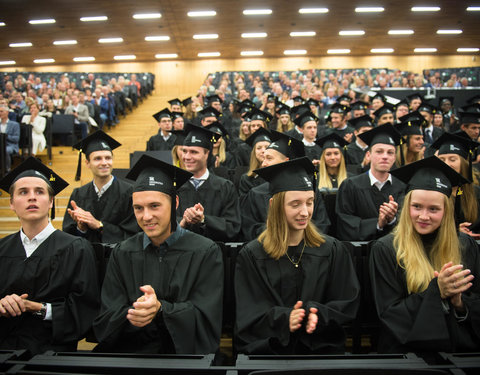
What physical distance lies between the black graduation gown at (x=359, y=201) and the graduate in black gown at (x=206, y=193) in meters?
1.15

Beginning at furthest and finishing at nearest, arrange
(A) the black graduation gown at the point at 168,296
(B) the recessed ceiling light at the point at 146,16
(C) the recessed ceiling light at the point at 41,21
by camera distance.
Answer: (C) the recessed ceiling light at the point at 41,21 < (B) the recessed ceiling light at the point at 146,16 < (A) the black graduation gown at the point at 168,296

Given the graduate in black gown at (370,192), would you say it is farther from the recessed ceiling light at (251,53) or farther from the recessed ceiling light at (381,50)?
the recessed ceiling light at (381,50)

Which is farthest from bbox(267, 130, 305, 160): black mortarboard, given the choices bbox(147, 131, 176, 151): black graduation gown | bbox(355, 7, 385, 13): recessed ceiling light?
bbox(355, 7, 385, 13): recessed ceiling light

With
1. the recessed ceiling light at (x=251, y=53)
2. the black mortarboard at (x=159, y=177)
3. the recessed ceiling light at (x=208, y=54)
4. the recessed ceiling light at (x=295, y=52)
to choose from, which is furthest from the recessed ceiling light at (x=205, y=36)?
the black mortarboard at (x=159, y=177)

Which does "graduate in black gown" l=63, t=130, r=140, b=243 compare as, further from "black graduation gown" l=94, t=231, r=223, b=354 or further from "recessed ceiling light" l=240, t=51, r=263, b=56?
"recessed ceiling light" l=240, t=51, r=263, b=56

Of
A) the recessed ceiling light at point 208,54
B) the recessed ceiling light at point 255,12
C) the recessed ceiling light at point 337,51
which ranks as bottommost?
the recessed ceiling light at point 255,12

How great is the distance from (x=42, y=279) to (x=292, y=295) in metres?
1.71

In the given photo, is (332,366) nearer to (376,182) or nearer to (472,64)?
(376,182)

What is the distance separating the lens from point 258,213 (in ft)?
14.4

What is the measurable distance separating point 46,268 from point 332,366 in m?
2.08

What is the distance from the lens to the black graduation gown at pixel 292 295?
7.75 ft

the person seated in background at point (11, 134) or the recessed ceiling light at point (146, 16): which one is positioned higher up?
the recessed ceiling light at point (146, 16)

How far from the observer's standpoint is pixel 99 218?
14.3ft

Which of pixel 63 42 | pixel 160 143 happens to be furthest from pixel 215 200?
pixel 63 42
